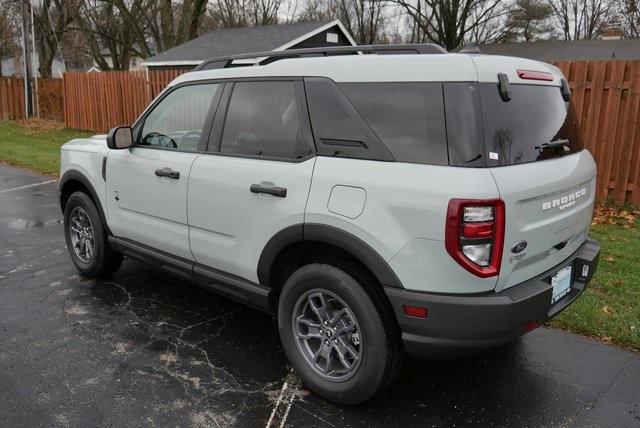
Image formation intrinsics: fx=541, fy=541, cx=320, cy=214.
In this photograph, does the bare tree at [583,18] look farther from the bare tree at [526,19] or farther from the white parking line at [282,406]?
the white parking line at [282,406]

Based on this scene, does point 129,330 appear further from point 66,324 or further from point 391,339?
point 391,339

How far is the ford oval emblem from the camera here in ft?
8.54

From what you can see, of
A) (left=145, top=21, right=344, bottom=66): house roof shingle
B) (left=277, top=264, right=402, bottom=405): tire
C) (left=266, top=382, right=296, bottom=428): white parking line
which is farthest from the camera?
(left=145, top=21, right=344, bottom=66): house roof shingle

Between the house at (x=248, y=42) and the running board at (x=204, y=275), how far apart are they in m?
15.1

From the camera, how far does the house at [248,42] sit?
62.4 feet

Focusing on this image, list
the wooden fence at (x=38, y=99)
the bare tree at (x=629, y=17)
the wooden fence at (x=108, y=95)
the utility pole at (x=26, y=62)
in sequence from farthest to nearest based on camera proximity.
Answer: the bare tree at (x=629, y=17) < the wooden fence at (x=38, y=99) < the utility pole at (x=26, y=62) < the wooden fence at (x=108, y=95)

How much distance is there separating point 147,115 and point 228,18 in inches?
1750

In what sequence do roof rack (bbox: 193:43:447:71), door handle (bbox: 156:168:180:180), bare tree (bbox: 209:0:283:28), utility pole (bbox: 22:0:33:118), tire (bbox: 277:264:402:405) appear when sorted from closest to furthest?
tire (bbox: 277:264:402:405) → roof rack (bbox: 193:43:447:71) → door handle (bbox: 156:168:180:180) → utility pole (bbox: 22:0:33:118) → bare tree (bbox: 209:0:283:28)

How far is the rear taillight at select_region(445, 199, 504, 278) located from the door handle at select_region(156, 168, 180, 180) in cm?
210

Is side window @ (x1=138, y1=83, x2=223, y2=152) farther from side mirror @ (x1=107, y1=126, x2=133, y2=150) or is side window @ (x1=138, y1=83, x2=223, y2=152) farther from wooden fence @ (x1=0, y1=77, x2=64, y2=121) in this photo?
wooden fence @ (x1=0, y1=77, x2=64, y2=121)

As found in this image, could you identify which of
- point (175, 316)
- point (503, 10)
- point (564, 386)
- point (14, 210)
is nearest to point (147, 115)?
point (175, 316)

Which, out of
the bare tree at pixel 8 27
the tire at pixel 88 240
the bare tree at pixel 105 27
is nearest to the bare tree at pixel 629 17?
the bare tree at pixel 105 27

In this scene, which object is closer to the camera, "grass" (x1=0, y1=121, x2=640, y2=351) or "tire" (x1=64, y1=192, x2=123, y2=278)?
"grass" (x1=0, y1=121, x2=640, y2=351)

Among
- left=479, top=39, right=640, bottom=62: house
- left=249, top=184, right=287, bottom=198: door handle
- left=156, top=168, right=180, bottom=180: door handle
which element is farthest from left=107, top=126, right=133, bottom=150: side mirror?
left=479, top=39, right=640, bottom=62: house
